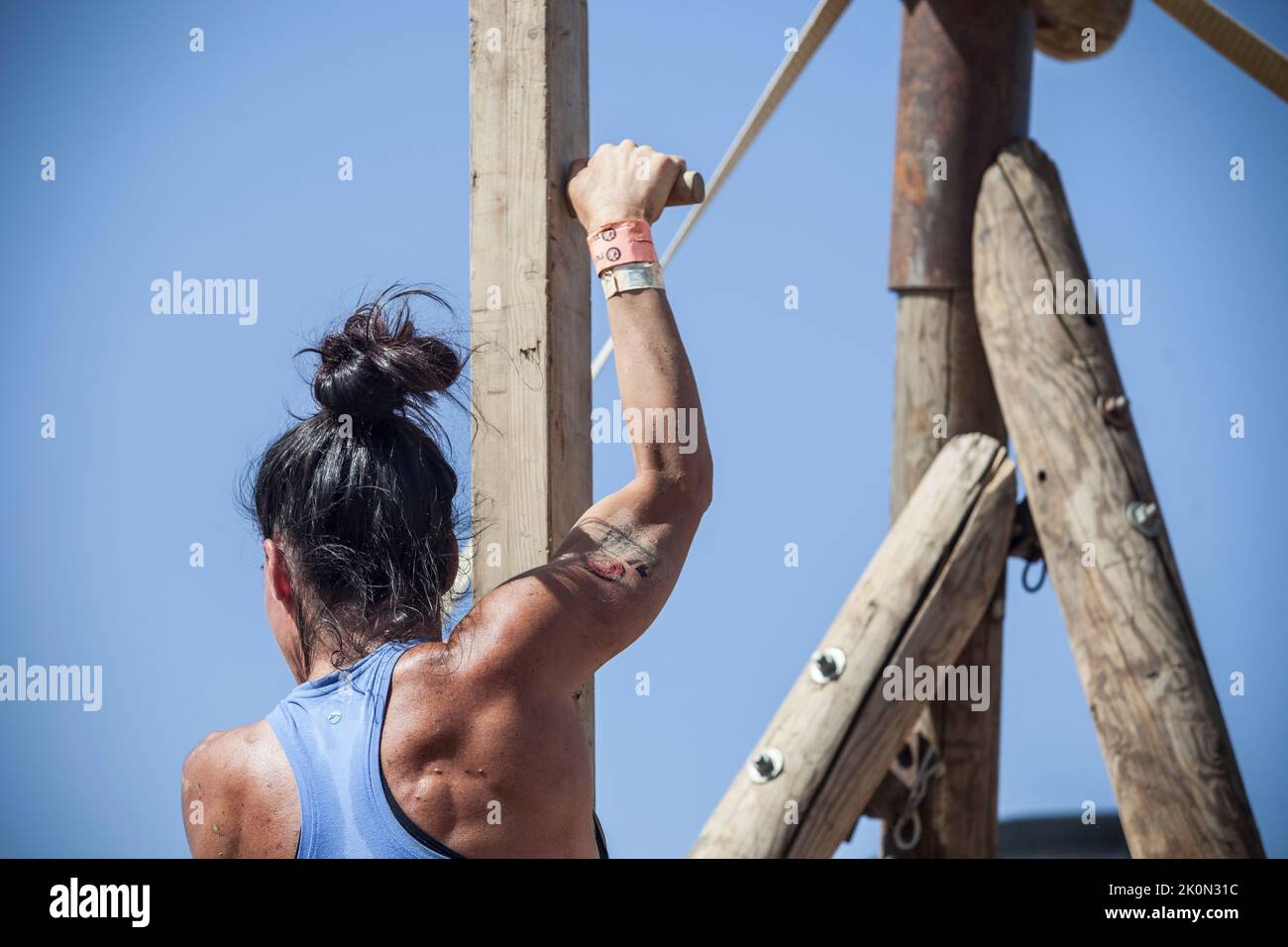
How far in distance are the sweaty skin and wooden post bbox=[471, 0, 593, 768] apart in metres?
0.22

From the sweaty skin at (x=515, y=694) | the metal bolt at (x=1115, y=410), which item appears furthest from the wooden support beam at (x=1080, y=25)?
the sweaty skin at (x=515, y=694)

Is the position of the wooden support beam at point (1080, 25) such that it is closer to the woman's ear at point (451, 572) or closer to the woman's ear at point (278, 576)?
the woman's ear at point (451, 572)

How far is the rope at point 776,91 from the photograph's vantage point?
4480 millimetres

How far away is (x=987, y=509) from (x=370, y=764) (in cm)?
292

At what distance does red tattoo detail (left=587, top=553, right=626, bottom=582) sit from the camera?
77.4 inches

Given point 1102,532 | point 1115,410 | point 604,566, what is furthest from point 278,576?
point 1115,410

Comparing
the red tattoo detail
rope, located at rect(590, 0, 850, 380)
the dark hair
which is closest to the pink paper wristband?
the dark hair

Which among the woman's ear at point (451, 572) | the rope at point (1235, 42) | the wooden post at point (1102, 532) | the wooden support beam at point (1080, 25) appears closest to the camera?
the woman's ear at point (451, 572)

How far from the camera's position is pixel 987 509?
14.5 ft

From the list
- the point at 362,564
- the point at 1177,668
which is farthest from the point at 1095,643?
the point at 362,564

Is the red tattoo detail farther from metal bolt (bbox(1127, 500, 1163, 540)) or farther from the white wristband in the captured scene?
metal bolt (bbox(1127, 500, 1163, 540))

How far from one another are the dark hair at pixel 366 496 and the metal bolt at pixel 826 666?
2.23 meters

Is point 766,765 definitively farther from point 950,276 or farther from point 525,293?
point 525,293
